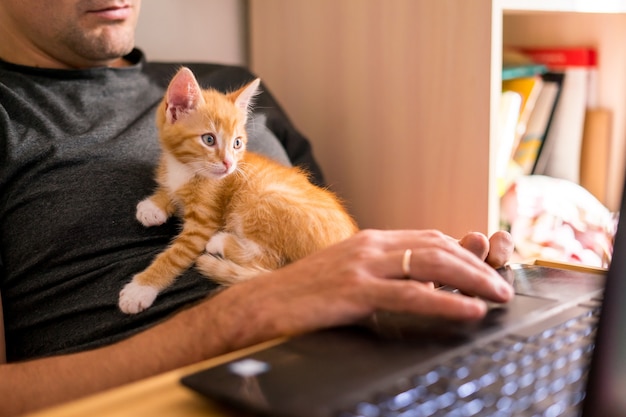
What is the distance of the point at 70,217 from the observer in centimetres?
103

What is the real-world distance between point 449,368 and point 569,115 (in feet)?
3.85

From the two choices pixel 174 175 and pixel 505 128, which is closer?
pixel 174 175

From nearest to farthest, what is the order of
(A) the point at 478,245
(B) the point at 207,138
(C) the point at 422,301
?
(C) the point at 422,301 → (A) the point at 478,245 → (B) the point at 207,138

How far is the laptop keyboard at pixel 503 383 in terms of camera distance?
20.3 inches

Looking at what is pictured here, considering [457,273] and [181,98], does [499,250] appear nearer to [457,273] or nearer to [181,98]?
[457,273]

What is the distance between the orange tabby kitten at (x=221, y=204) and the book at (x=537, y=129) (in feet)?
2.10

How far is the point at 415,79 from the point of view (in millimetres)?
1354

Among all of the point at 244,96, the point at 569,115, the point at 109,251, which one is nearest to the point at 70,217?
the point at 109,251

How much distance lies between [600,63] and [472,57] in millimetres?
532

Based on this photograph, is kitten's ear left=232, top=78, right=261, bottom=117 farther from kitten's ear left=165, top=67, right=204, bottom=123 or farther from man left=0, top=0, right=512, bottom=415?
man left=0, top=0, right=512, bottom=415

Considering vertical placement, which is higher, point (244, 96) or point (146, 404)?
point (244, 96)

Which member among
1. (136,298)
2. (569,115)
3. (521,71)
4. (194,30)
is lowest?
(136,298)

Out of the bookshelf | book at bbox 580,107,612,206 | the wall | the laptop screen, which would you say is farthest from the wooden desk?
book at bbox 580,107,612,206

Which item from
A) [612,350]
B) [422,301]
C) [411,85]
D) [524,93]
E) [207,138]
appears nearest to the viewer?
[612,350]
